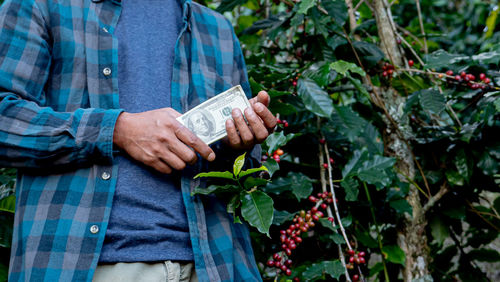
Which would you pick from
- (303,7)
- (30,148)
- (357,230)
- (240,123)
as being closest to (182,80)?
(240,123)

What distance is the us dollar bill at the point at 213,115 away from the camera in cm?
94

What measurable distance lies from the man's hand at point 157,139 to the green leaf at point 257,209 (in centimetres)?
17

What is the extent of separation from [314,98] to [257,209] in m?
0.56

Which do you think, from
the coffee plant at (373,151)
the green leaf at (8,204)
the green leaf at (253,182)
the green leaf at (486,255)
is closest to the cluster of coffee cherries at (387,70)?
the coffee plant at (373,151)

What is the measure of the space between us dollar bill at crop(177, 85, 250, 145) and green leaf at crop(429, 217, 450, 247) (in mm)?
1100

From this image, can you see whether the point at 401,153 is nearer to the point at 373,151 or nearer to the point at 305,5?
the point at 373,151

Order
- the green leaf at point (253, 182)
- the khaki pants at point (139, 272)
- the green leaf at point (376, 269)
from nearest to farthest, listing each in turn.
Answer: the khaki pants at point (139, 272) → the green leaf at point (253, 182) → the green leaf at point (376, 269)

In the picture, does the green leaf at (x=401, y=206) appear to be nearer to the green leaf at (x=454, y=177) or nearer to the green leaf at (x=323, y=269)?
the green leaf at (x=454, y=177)

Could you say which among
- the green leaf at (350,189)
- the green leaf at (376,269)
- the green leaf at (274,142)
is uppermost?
the green leaf at (274,142)

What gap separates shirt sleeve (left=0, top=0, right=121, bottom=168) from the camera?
2.86 feet

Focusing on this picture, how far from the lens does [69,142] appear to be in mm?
875

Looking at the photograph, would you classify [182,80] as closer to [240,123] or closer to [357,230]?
[240,123]

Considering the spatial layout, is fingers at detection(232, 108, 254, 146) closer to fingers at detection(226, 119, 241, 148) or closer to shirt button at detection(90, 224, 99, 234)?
fingers at detection(226, 119, 241, 148)

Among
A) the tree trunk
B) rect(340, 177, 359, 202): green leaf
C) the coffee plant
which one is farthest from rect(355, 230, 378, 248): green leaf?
rect(340, 177, 359, 202): green leaf
